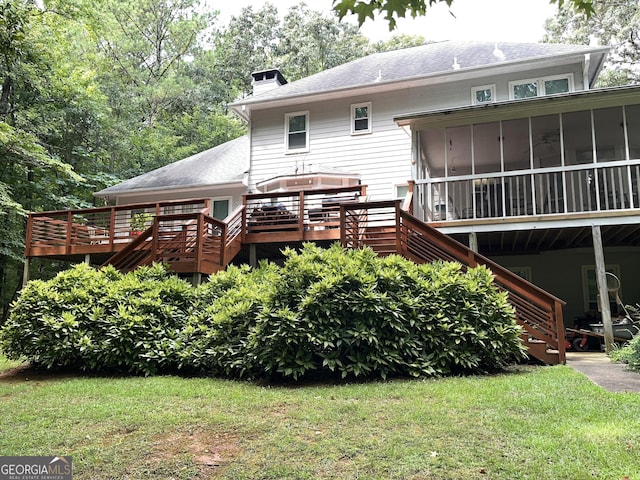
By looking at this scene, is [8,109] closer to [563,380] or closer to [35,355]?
[35,355]

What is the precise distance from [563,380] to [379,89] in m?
9.97

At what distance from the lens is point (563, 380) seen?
5.50 metres

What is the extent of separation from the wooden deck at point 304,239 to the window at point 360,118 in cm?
333

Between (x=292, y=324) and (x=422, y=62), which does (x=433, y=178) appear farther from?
(x=292, y=324)

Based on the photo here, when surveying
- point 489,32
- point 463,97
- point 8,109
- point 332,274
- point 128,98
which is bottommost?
point 332,274

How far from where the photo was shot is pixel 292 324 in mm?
5949

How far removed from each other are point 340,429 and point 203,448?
113cm

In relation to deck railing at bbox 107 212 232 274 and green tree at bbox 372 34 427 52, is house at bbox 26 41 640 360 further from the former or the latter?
green tree at bbox 372 34 427 52

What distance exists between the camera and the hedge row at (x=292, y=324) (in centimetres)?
607

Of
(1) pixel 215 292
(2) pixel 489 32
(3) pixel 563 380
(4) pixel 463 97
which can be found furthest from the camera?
(2) pixel 489 32

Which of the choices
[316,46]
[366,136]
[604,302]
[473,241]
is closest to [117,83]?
[316,46]

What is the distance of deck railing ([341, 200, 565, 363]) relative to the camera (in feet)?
23.1

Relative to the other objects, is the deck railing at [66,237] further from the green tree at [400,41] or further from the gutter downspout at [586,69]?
the green tree at [400,41]

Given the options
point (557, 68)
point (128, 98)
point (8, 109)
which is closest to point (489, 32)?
point (557, 68)
